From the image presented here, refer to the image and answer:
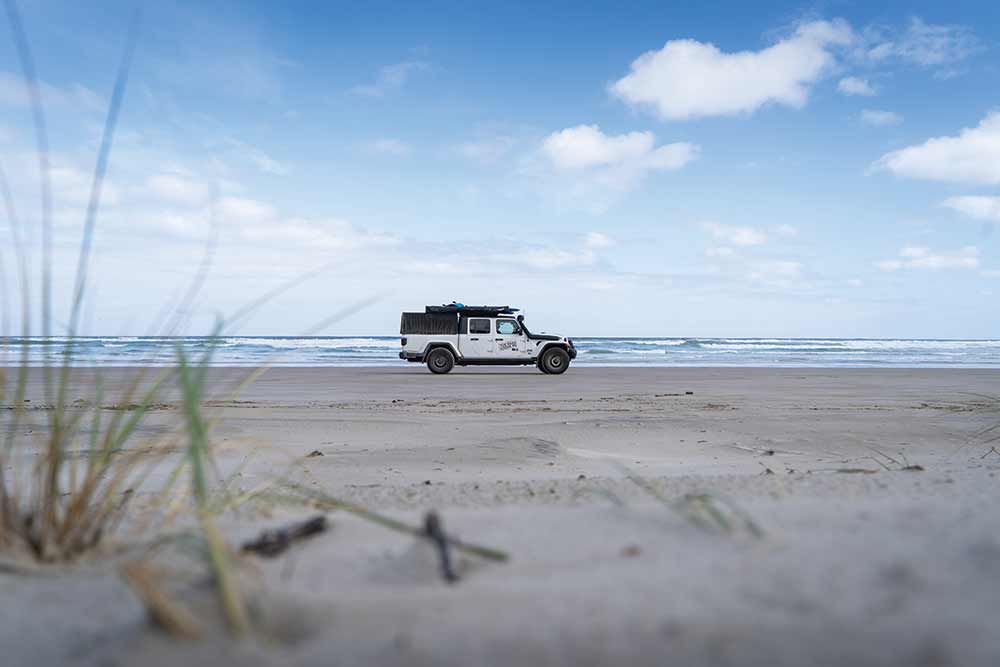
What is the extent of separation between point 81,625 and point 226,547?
264 mm

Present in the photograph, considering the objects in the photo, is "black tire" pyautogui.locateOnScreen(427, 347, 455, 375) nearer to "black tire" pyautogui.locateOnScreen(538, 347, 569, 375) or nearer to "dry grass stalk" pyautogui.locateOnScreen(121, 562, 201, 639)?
"black tire" pyautogui.locateOnScreen(538, 347, 569, 375)

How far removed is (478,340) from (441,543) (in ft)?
61.3

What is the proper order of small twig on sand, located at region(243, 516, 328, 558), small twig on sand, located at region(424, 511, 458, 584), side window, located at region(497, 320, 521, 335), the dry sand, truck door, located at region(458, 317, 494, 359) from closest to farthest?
the dry sand, small twig on sand, located at region(424, 511, 458, 584), small twig on sand, located at region(243, 516, 328, 558), truck door, located at region(458, 317, 494, 359), side window, located at region(497, 320, 521, 335)

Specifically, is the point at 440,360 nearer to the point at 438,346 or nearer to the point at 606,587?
the point at 438,346

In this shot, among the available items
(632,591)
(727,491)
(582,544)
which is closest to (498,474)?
(727,491)

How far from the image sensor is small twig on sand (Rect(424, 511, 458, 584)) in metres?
1.32

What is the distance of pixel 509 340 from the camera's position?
66.0 feet

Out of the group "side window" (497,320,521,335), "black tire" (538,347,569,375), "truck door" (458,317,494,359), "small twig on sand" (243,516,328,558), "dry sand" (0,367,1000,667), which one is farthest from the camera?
"side window" (497,320,521,335)

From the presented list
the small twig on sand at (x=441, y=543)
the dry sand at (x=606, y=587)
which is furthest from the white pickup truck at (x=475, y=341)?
the small twig on sand at (x=441, y=543)

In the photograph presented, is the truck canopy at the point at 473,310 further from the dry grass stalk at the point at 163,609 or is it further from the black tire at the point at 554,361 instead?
the dry grass stalk at the point at 163,609

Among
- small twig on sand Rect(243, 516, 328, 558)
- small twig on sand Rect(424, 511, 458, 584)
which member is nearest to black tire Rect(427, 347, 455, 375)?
small twig on sand Rect(243, 516, 328, 558)

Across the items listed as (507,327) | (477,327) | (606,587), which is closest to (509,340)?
(507,327)

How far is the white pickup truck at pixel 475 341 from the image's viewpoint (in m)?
19.9

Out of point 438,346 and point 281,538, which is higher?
point 438,346
